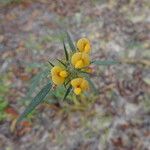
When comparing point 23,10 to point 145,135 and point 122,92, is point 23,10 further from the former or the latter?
point 145,135

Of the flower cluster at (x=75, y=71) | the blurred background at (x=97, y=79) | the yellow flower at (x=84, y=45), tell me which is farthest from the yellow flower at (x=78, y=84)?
the blurred background at (x=97, y=79)

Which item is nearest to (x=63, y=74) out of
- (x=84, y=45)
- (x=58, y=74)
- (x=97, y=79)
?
(x=58, y=74)

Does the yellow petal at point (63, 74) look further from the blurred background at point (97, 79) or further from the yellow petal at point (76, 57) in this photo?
the blurred background at point (97, 79)

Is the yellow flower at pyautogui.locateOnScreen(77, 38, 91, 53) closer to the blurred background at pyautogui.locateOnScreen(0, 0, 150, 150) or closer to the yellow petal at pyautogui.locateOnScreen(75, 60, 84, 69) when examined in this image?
the yellow petal at pyautogui.locateOnScreen(75, 60, 84, 69)

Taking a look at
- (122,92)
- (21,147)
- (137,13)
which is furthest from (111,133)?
(137,13)

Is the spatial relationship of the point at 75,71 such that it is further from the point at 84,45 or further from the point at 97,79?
the point at 97,79

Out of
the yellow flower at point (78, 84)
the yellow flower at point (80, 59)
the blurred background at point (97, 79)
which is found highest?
the yellow flower at point (80, 59)

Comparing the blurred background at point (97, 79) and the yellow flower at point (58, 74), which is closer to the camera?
the yellow flower at point (58, 74)

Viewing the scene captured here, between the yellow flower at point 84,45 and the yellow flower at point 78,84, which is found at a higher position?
the yellow flower at point 84,45
